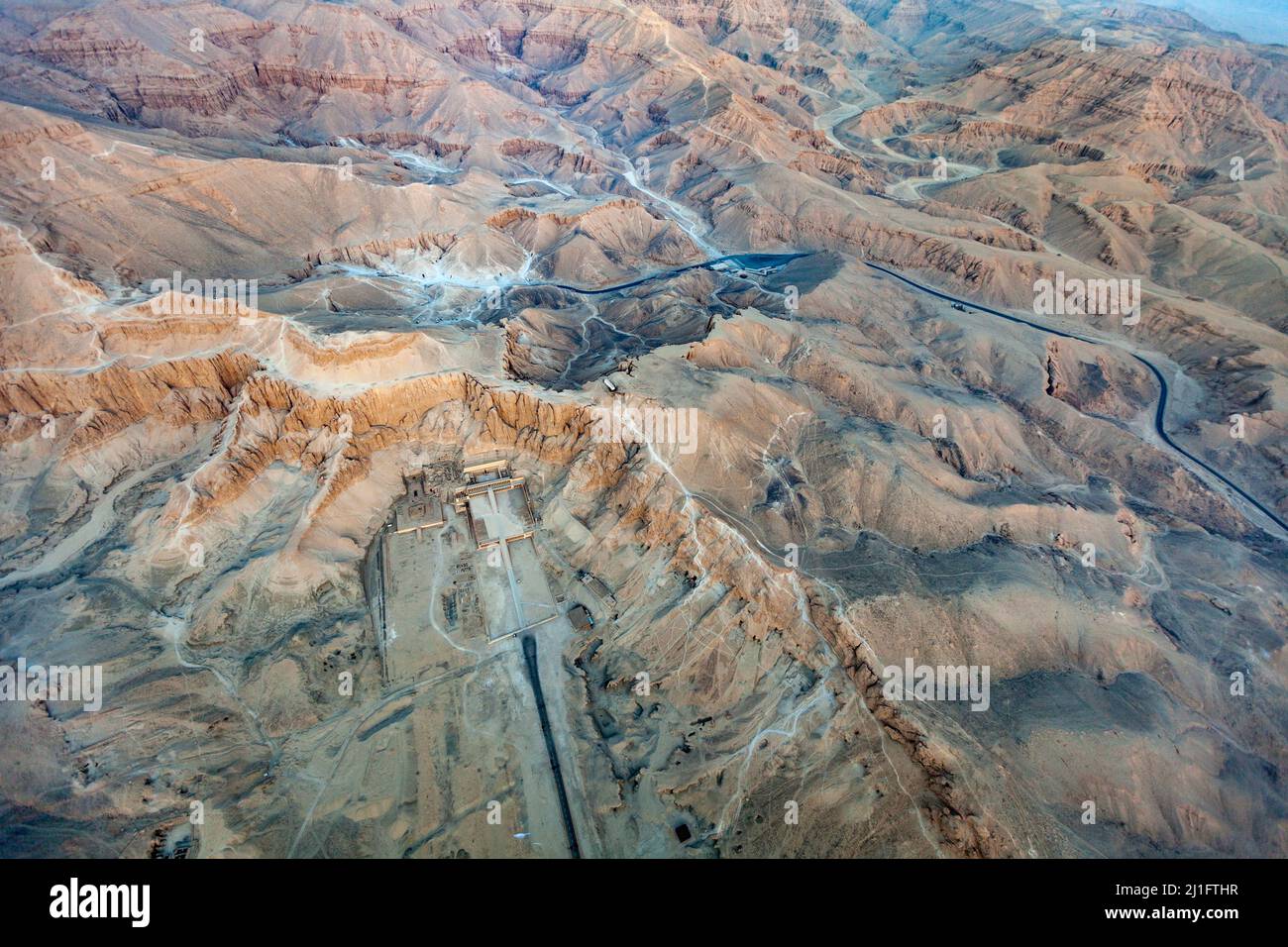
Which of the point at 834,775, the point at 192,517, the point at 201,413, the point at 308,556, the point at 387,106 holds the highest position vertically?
the point at 387,106

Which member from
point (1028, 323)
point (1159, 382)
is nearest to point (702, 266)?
point (1028, 323)

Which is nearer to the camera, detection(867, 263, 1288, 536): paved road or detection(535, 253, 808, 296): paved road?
detection(867, 263, 1288, 536): paved road

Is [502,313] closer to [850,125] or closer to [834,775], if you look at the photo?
[834,775]

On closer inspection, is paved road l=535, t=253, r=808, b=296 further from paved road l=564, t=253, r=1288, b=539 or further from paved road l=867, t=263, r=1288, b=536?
paved road l=867, t=263, r=1288, b=536

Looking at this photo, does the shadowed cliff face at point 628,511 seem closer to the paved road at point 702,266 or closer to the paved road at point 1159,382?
the paved road at point 1159,382

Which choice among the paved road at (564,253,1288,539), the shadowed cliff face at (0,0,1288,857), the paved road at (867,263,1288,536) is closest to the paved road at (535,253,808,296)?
the paved road at (564,253,1288,539)

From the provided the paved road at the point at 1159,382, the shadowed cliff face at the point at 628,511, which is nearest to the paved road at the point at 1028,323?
the paved road at the point at 1159,382

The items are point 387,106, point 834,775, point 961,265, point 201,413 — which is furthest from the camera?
point 387,106

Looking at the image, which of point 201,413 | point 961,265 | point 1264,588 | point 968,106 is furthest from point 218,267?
point 968,106
